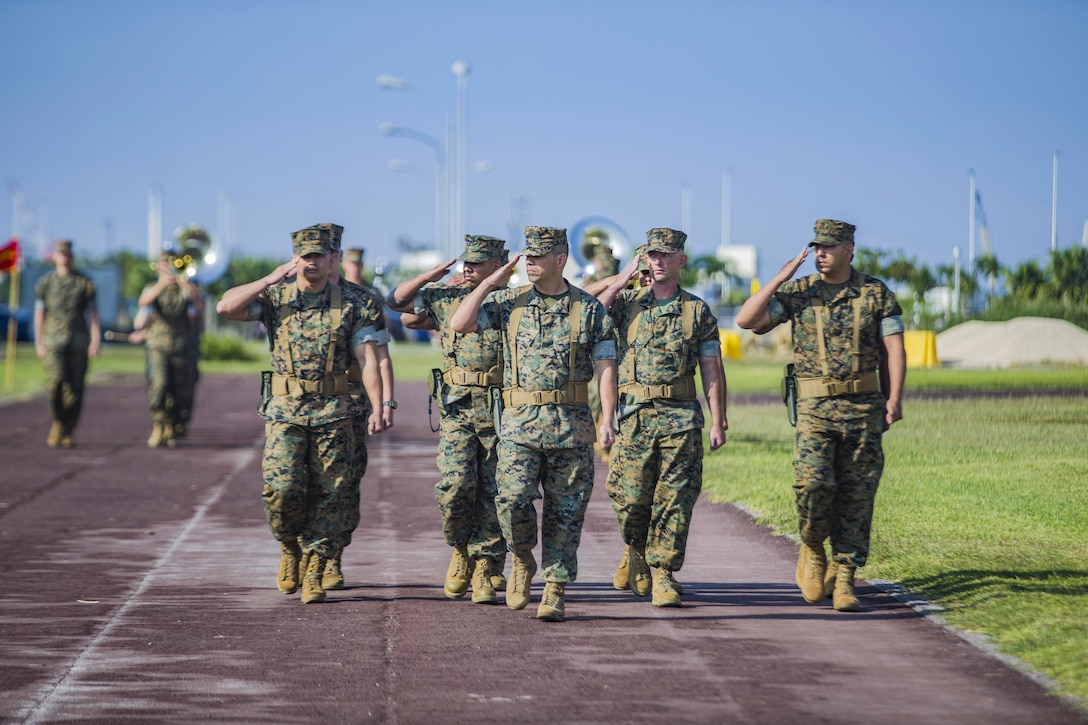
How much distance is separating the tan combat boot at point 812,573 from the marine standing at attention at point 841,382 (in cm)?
14

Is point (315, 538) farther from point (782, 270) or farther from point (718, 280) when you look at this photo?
point (718, 280)

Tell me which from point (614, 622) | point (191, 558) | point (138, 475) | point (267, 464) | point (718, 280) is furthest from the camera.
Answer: point (718, 280)

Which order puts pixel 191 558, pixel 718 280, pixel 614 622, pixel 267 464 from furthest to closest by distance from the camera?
pixel 718 280, pixel 191 558, pixel 267 464, pixel 614 622

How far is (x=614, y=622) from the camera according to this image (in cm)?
863

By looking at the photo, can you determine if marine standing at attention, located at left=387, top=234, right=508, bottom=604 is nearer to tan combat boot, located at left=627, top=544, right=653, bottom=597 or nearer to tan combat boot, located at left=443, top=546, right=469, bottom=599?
tan combat boot, located at left=443, top=546, right=469, bottom=599

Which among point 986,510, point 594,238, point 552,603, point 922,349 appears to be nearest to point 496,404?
point 552,603

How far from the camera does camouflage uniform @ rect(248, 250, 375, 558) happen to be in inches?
364

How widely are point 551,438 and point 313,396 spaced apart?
154 cm

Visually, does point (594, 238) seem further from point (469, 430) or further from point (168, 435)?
point (469, 430)

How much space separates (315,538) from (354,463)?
50 centimetres

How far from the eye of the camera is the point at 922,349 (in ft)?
106

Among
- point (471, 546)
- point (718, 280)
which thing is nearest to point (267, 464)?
point (471, 546)

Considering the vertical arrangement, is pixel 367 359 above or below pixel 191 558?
above

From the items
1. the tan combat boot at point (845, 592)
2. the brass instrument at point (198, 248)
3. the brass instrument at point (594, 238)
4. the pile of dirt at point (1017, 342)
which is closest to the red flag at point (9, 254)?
the brass instrument at point (198, 248)
